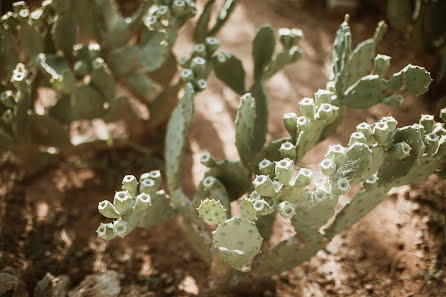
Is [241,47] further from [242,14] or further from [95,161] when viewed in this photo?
[95,161]

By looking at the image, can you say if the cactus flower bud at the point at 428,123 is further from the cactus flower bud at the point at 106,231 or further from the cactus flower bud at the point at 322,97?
the cactus flower bud at the point at 106,231

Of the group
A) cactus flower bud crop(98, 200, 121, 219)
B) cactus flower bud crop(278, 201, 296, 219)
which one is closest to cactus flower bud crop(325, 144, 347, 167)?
cactus flower bud crop(278, 201, 296, 219)

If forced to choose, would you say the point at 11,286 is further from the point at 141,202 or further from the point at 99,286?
the point at 141,202

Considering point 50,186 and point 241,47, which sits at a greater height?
point 241,47

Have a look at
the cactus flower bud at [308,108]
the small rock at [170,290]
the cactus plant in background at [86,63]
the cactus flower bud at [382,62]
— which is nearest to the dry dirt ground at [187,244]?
the small rock at [170,290]

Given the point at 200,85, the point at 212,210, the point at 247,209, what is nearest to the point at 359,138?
the point at 247,209

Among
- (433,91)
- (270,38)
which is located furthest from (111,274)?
(433,91)

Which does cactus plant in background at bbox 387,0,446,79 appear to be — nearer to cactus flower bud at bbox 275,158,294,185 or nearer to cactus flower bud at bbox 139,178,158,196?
cactus flower bud at bbox 275,158,294,185
